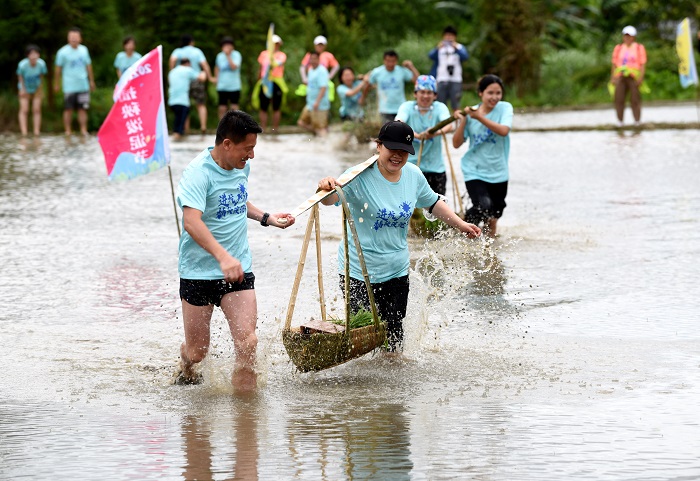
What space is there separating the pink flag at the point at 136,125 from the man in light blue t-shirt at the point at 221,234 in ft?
15.3

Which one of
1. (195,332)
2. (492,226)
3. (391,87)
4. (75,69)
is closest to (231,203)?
(195,332)

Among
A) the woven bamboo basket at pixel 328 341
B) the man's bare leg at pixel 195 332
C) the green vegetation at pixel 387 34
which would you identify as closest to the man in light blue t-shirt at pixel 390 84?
the green vegetation at pixel 387 34

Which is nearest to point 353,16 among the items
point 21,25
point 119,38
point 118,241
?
point 119,38

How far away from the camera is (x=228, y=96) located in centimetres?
2600

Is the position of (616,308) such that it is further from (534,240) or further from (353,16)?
(353,16)

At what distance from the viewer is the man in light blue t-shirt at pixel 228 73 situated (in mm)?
25469

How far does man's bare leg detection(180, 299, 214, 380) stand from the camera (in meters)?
7.33

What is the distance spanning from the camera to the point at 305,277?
1138cm

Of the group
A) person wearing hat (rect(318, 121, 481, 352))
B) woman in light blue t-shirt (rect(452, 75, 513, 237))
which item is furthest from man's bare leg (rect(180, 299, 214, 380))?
woman in light blue t-shirt (rect(452, 75, 513, 237))

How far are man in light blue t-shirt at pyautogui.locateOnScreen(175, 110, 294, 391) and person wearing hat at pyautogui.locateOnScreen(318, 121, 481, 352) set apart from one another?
23.3 inches

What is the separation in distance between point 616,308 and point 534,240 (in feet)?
10.7

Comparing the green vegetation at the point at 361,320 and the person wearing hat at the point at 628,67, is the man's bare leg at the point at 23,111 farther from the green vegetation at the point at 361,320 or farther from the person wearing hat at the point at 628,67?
the green vegetation at the point at 361,320

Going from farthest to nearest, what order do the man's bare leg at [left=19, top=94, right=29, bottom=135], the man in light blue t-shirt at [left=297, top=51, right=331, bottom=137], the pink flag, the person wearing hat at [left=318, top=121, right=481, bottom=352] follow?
the man's bare leg at [left=19, top=94, right=29, bottom=135]
the man in light blue t-shirt at [left=297, top=51, right=331, bottom=137]
the pink flag
the person wearing hat at [left=318, top=121, right=481, bottom=352]

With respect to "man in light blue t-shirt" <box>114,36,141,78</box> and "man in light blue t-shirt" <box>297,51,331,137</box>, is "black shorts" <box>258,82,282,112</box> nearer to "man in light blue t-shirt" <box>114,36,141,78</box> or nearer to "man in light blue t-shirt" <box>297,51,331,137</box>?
"man in light blue t-shirt" <box>297,51,331,137</box>
